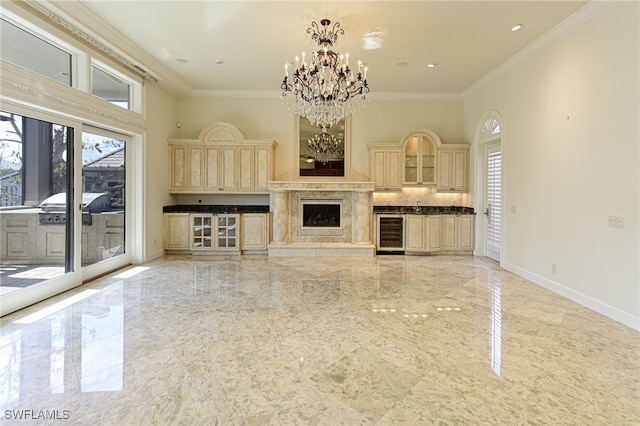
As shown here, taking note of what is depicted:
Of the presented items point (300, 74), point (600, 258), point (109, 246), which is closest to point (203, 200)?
point (109, 246)

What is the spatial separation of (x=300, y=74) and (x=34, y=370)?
397 cm

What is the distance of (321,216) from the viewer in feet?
23.0

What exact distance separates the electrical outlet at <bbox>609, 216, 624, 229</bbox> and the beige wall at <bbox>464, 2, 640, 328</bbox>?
1.6 inches

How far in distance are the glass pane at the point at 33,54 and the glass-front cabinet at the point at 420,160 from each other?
5.95 meters

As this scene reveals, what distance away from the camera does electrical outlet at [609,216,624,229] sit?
3.32 m

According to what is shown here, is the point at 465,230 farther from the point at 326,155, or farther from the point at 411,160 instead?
the point at 326,155

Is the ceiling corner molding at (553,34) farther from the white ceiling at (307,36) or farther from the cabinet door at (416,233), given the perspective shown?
the cabinet door at (416,233)

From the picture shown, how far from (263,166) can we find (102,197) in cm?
296

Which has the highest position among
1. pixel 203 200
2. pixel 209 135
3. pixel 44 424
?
pixel 209 135

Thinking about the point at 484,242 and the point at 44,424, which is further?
the point at 484,242

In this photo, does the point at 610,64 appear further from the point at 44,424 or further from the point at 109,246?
the point at 109,246

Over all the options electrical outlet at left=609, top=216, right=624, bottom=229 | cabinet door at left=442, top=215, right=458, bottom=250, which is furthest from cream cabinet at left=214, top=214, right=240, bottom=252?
electrical outlet at left=609, top=216, right=624, bottom=229

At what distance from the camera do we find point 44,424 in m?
1.79

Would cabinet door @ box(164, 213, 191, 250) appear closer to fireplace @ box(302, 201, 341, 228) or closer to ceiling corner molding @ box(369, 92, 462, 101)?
fireplace @ box(302, 201, 341, 228)
